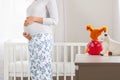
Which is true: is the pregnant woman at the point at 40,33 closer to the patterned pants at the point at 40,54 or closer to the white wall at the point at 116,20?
the patterned pants at the point at 40,54

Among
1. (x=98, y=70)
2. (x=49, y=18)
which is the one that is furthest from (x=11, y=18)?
(x=98, y=70)

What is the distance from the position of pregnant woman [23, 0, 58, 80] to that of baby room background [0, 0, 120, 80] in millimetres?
1305

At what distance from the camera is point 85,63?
66.3 inches

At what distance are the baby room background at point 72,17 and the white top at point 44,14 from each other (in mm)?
1330

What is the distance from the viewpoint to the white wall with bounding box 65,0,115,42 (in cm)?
390

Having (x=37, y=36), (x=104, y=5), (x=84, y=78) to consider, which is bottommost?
(x=84, y=78)

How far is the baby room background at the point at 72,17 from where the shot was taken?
3.82 meters

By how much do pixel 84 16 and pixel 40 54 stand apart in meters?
1.53

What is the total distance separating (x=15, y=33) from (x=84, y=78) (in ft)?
7.56

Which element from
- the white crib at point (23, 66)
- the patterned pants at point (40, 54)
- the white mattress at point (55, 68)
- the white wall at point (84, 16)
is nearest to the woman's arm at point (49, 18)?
the patterned pants at point (40, 54)

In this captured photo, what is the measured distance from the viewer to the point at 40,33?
2496 mm

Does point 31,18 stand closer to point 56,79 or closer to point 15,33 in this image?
point 56,79

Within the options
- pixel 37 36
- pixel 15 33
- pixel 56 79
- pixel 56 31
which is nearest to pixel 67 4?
pixel 56 31

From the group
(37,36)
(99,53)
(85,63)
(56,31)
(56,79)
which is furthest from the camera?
(56,31)
